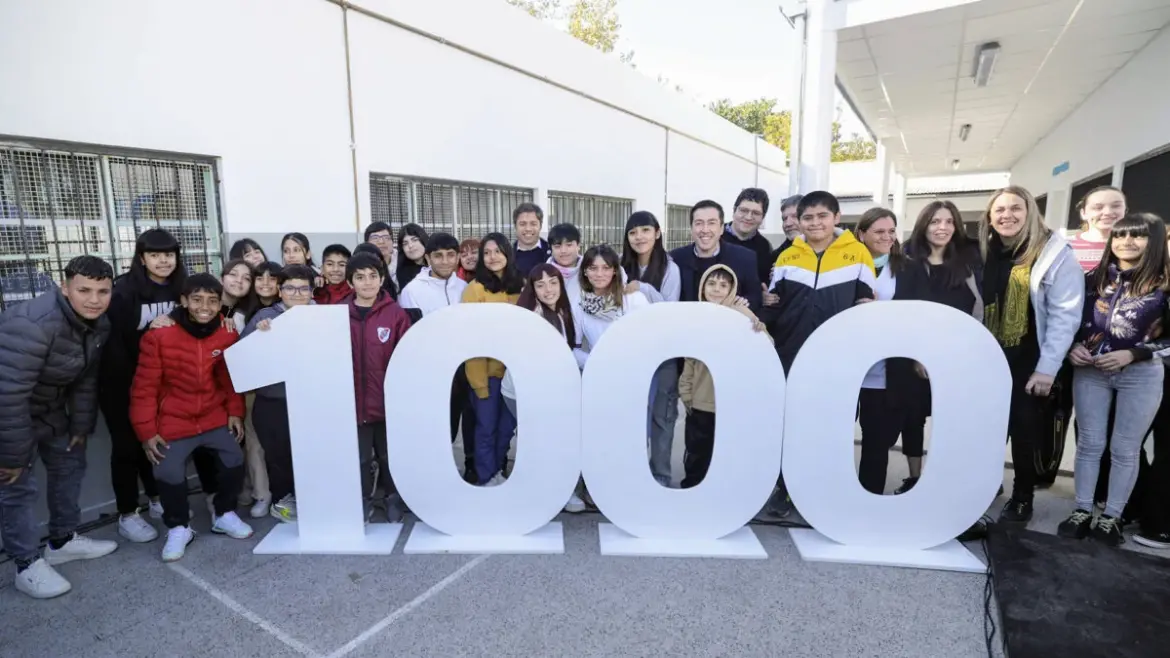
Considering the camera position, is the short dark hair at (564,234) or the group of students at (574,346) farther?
the short dark hair at (564,234)

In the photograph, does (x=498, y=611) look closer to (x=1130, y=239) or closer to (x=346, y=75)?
(x=1130, y=239)

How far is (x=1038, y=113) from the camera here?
1010cm

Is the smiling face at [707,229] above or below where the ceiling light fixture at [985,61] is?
below

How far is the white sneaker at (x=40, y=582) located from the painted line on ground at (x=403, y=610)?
4.44 ft

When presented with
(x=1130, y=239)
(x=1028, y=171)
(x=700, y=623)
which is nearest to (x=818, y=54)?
(x=1130, y=239)

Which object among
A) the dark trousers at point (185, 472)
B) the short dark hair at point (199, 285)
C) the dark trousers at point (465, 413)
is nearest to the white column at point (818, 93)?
the dark trousers at point (465, 413)

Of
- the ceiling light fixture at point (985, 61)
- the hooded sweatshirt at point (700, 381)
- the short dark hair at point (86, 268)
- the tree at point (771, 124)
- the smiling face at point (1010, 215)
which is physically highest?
the tree at point (771, 124)

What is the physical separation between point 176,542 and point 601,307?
7.54 ft

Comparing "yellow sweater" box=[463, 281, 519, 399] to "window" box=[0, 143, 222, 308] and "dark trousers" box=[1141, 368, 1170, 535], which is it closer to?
"window" box=[0, 143, 222, 308]

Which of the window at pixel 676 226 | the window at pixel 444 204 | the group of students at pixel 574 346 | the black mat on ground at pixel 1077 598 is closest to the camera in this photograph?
the black mat on ground at pixel 1077 598

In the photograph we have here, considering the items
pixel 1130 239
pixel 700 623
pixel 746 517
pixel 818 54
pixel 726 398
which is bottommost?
pixel 700 623

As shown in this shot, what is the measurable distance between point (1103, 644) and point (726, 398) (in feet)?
5.03

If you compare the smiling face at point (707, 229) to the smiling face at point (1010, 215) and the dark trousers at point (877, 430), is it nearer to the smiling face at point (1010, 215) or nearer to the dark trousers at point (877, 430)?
the dark trousers at point (877, 430)

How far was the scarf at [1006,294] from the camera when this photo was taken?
9.31ft
